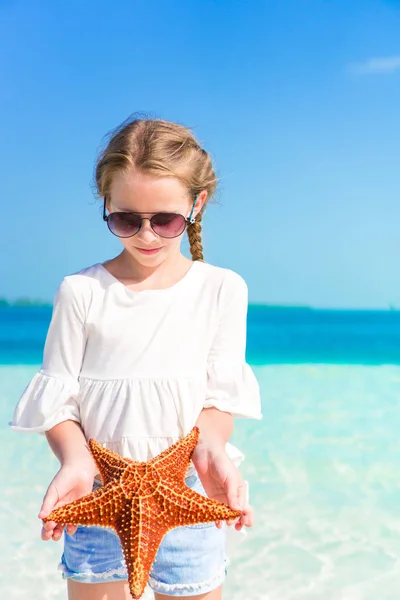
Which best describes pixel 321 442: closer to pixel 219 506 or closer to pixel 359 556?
pixel 359 556

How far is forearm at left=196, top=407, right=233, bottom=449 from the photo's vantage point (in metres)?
1.80

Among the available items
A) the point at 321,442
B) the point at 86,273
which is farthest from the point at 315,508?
the point at 86,273

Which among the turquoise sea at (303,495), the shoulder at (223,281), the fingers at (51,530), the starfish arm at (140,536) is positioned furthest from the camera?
the turquoise sea at (303,495)

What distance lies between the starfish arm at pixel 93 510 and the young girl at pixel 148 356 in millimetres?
275

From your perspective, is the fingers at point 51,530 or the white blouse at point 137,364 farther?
the white blouse at point 137,364

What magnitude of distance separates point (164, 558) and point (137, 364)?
0.52 metres

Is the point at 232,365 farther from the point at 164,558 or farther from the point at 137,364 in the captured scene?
the point at 164,558

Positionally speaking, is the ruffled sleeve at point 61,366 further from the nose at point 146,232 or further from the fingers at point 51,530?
the fingers at point 51,530

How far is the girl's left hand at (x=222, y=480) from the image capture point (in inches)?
63.3

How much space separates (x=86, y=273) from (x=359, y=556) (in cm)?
266

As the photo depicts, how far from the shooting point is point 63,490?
1627 mm

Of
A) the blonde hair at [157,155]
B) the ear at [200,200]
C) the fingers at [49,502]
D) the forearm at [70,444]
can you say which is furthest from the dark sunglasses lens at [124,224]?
the fingers at [49,502]

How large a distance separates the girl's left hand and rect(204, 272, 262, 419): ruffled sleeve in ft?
0.61

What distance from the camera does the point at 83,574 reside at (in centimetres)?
191
